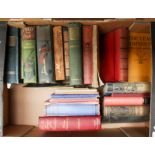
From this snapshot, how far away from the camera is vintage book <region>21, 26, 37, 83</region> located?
1.02m

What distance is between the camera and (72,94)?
1028mm

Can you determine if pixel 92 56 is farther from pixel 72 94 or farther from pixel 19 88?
pixel 19 88

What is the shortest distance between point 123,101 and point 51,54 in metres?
0.37

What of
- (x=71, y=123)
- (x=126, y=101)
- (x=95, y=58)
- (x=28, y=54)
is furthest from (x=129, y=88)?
(x=28, y=54)

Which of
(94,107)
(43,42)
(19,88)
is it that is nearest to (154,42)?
(94,107)

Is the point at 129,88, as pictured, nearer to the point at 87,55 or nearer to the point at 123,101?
the point at 123,101

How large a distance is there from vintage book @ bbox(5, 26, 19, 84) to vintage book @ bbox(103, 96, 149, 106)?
1.30 ft

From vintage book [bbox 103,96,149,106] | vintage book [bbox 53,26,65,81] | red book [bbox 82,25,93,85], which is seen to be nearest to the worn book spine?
vintage book [bbox 53,26,65,81]

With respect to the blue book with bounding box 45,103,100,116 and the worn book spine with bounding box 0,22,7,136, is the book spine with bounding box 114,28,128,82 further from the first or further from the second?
the worn book spine with bounding box 0,22,7,136

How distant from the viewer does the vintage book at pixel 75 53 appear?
3.28 ft

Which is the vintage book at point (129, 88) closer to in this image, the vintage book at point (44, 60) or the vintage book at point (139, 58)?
the vintage book at point (139, 58)

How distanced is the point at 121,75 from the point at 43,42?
1.16 feet

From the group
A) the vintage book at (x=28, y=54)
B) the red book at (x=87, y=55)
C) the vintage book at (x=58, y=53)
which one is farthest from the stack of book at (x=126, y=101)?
the vintage book at (x=28, y=54)
